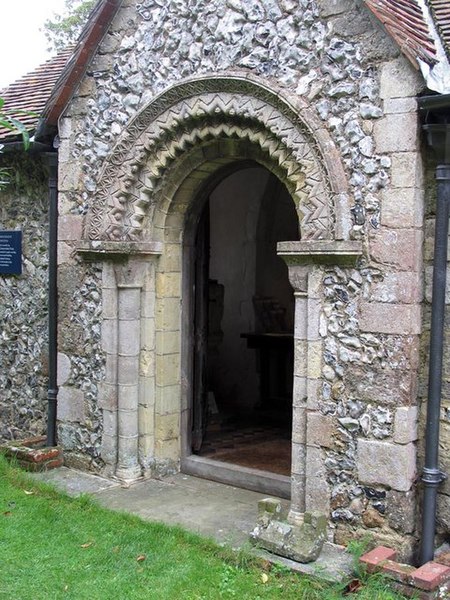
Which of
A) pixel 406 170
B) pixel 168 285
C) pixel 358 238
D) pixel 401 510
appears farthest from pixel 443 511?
pixel 168 285

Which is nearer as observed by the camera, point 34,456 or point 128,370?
point 128,370

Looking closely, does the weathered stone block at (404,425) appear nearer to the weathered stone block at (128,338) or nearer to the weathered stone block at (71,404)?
the weathered stone block at (128,338)

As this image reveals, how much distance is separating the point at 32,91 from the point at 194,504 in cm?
558

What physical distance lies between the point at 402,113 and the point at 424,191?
0.57 metres

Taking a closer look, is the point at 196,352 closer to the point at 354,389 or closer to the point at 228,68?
the point at 354,389

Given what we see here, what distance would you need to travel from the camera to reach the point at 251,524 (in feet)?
18.5

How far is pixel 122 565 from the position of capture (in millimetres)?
4969

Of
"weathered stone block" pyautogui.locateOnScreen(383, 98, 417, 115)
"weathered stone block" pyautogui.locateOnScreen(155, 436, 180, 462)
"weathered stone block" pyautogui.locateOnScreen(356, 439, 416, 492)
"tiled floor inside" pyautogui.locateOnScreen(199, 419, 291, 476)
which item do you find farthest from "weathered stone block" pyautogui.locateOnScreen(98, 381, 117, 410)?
"weathered stone block" pyautogui.locateOnScreen(383, 98, 417, 115)

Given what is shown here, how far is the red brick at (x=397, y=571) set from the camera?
14.7 ft

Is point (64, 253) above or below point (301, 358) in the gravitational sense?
above

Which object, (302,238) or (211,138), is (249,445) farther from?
(211,138)

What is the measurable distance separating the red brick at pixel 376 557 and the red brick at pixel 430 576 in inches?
9.2

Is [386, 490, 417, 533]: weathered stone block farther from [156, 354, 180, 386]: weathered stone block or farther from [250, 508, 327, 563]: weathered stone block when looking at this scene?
[156, 354, 180, 386]: weathered stone block

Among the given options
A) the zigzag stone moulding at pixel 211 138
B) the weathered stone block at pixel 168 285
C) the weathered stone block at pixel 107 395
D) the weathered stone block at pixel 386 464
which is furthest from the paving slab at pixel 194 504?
the zigzag stone moulding at pixel 211 138
